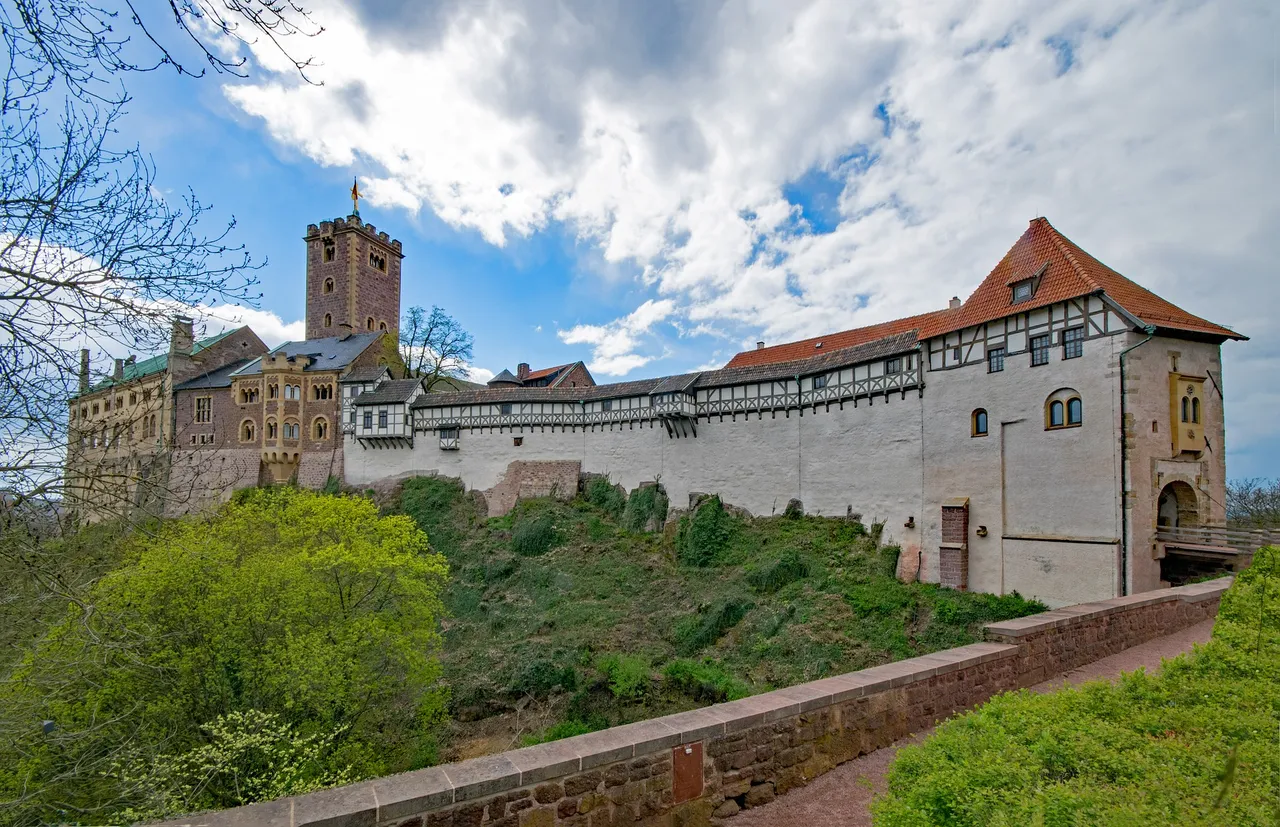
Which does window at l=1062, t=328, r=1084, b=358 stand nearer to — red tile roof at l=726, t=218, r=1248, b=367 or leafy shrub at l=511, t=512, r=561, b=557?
red tile roof at l=726, t=218, r=1248, b=367

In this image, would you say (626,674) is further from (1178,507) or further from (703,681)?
(1178,507)

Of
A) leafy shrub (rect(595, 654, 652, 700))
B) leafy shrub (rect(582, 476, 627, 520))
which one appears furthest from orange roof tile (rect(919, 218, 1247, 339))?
leafy shrub (rect(582, 476, 627, 520))

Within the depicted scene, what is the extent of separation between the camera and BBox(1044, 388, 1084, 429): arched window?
13898 millimetres

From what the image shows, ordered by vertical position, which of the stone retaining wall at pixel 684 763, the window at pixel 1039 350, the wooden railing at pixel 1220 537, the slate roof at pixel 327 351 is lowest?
the stone retaining wall at pixel 684 763

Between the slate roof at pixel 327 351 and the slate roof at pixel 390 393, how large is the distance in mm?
2434

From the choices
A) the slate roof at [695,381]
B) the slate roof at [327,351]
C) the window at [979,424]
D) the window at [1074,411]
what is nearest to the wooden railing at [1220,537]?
the window at [1074,411]

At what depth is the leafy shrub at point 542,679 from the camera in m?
16.1

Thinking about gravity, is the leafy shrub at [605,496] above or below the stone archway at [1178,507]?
below

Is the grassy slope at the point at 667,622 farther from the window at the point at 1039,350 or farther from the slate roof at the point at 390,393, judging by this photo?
the slate roof at the point at 390,393

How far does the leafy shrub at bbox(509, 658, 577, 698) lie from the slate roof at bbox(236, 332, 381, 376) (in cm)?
2267

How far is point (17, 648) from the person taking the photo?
652cm

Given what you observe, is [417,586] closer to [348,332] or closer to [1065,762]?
[1065,762]

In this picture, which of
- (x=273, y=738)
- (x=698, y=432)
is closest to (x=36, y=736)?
(x=273, y=738)

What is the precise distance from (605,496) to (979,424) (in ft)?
50.7
